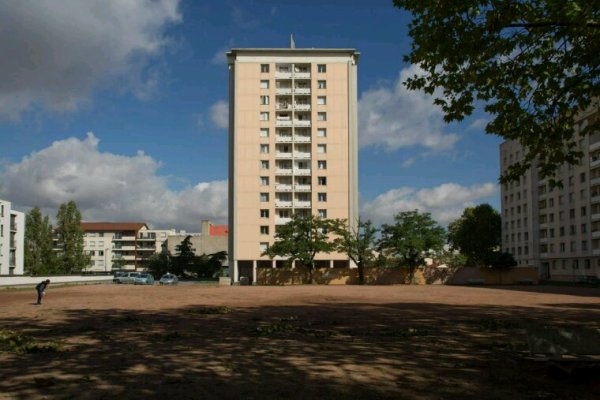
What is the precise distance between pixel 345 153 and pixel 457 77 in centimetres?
6893

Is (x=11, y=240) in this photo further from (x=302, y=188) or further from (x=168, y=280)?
(x=302, y=188)

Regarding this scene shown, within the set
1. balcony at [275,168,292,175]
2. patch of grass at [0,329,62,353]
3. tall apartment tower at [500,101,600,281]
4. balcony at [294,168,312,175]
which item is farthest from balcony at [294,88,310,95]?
patch of grass at [0,329,62,353]

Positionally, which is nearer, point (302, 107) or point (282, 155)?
point (282, 155)

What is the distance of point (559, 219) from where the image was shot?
87.9 meters

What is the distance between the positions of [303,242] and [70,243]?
42682mm

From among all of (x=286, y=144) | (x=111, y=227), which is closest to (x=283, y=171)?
(x=286, y=144)

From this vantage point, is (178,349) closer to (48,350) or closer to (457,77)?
(48,350)

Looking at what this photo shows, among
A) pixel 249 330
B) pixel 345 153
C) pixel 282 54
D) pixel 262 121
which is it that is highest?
pixel 282 54

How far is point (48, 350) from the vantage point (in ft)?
41.0

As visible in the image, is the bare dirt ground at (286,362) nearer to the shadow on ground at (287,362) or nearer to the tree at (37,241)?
the shadow on ground at (287,362)

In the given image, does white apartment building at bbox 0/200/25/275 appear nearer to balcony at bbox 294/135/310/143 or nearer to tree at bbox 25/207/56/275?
tree at bbox 25/207/56/275

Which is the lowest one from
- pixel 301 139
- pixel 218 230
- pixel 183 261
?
pixel 183 261

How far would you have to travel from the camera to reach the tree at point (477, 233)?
342ft

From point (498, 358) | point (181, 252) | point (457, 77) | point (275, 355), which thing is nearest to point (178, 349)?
point (275, 355)
